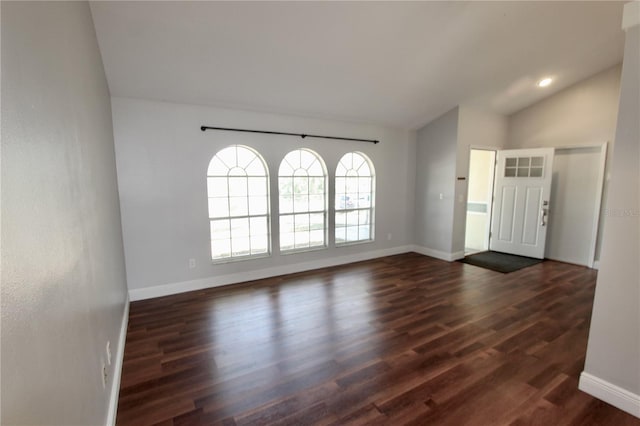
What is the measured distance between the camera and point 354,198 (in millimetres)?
5336

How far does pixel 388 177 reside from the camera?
220 inches

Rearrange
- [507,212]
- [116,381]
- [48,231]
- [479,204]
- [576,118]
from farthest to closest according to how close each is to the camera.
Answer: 1. [479,204]
2. [507,212]
3. [576,118]
4. [116,381]
5. [48,231]

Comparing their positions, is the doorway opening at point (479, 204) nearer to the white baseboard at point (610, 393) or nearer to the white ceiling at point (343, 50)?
the white ceiling at point (343, 50)

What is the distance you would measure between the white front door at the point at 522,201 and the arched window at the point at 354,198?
2535 mm

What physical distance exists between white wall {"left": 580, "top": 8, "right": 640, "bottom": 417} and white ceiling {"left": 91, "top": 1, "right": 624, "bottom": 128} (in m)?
1.67

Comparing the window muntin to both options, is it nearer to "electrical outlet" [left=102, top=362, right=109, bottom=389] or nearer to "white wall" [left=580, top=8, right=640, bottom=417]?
"white wall" [left=580, top=8, right=640, bottom=417]

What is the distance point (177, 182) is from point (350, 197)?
2.79 meters

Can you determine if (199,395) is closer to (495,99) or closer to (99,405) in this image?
(99,405)

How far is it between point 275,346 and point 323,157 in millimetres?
3022

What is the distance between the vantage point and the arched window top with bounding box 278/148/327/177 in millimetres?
4539

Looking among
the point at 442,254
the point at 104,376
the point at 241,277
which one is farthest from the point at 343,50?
the point at 442,254

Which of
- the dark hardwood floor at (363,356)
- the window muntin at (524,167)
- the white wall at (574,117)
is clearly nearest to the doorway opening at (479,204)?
the window muntin at (524,167)

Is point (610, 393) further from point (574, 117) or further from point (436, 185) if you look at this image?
point (574, 117)

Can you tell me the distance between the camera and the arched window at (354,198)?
5152mm
